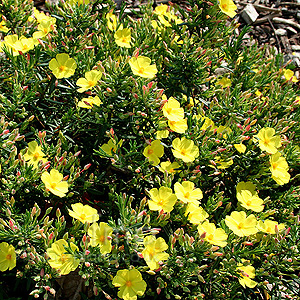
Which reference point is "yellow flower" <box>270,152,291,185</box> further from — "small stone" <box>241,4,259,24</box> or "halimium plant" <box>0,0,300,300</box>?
"small stone" <box>241,4,259,24</box>

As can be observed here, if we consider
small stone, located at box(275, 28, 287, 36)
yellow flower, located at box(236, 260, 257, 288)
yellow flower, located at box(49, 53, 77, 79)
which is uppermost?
yellow flower, located at box(49, 53, 77, 79)

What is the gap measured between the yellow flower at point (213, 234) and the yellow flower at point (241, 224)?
0.29 ft

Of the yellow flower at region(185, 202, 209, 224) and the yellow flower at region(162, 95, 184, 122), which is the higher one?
the yellow flower at region(162, 95, 184, 122)

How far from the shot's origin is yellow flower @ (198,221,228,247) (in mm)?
2720

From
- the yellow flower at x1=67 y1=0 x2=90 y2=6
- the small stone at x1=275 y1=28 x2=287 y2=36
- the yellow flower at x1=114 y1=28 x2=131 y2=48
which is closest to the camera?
the yellow flower at x1=67 y1=0 x2=90 y2=6

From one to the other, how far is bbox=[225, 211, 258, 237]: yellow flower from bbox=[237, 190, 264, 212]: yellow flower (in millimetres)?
180

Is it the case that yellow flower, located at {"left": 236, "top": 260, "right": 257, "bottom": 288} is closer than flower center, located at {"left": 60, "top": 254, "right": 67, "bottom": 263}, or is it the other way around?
flower center, located at {"left": 60, "top": 254, "right": 67, "bottom": 263}

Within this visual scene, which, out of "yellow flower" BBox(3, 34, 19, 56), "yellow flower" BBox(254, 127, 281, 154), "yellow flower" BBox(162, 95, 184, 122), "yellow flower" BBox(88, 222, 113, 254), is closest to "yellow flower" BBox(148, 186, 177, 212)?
"yellow flower" BBox(88, 222, 113, 254)

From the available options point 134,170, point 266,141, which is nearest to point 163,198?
point 134,170

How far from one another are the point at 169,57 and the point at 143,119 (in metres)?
0.81

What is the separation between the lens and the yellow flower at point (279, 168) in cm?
325

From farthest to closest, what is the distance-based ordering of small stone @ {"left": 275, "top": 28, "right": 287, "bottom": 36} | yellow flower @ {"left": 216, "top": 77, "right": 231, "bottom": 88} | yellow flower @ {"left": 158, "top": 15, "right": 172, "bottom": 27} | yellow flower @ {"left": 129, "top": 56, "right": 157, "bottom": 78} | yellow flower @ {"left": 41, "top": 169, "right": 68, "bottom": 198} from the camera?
small stone @ {"left": 275, "top": 28, "right": 287, "bottom": 36}
yellow flower @ {"left": 216, "top": 77, "right": 231, "bottom": 88}
yellow flower @ {"left": 158, "top": 15, "right": 172, "bottom": 27}
yellow flower @ {"left": 129, "top": 56, "right": 157, "bottom": 78}
yellow flower @ {"left": 41, "top": 169, "right": 68, "bottom": 198}

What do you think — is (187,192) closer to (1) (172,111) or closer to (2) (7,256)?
(1) (172,111)

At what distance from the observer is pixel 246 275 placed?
111 inches
